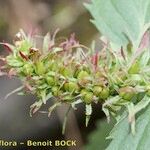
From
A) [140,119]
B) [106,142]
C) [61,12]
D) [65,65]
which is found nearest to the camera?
[65,65]

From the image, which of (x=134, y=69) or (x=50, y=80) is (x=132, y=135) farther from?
(x=50, y=80)

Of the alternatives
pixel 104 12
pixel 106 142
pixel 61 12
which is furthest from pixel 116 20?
pixel 61 12

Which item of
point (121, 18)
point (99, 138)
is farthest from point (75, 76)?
point (99, 138)

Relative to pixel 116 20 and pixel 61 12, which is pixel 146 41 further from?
pixel 61 12

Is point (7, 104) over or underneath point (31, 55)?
underneath

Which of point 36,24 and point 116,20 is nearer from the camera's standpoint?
point 116,20

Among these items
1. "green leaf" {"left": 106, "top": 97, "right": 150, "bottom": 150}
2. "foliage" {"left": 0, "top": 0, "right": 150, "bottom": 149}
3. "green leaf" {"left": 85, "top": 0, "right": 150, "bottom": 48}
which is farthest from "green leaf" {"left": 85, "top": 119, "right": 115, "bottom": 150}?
"foliage" {"left": 0, "top": 0, "right": 150, "bottom": 149}
